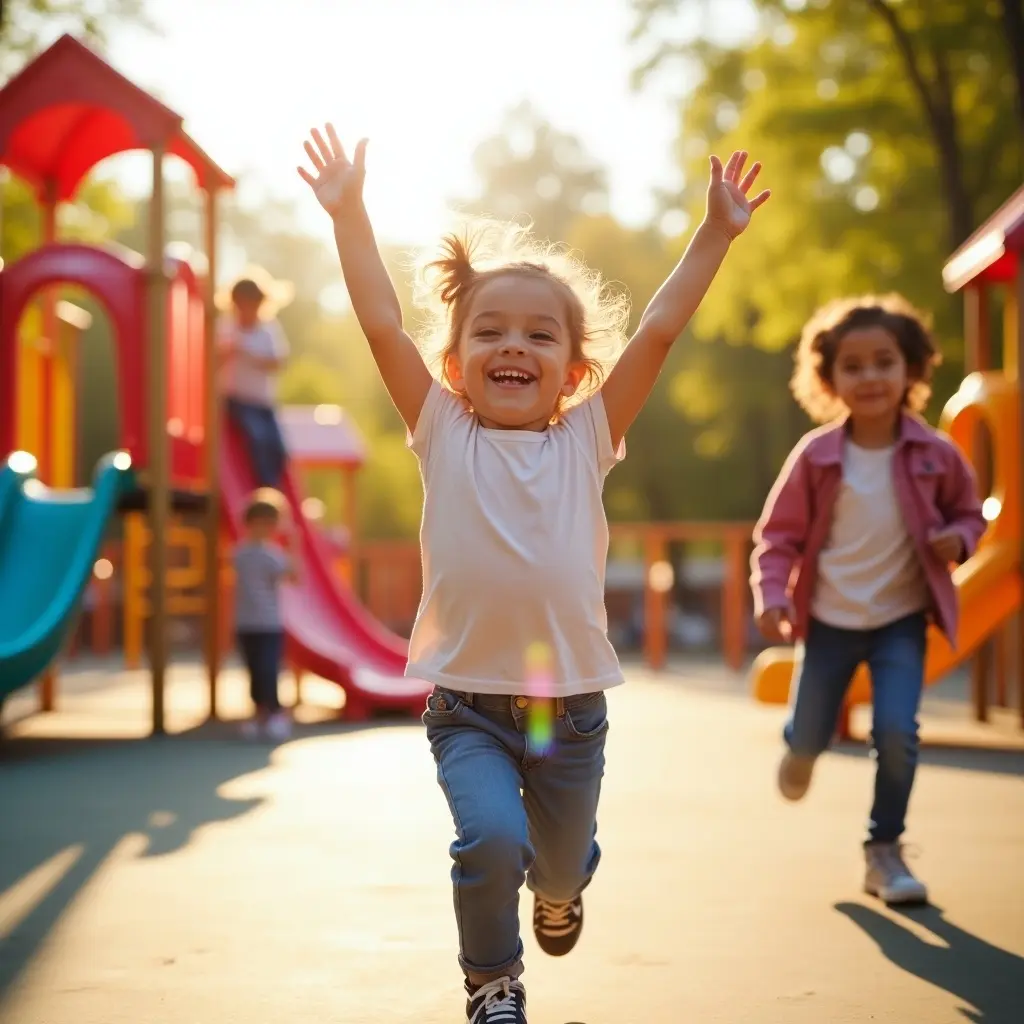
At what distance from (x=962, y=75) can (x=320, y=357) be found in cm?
3003

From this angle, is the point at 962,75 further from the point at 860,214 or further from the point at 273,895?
the point at 273,895

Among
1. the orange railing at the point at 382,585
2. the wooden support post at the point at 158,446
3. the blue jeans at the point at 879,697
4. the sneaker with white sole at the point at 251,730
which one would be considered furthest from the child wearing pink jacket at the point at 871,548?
the orange railing at the point at 382,585

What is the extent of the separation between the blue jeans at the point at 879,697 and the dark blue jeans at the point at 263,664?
498 centimetres

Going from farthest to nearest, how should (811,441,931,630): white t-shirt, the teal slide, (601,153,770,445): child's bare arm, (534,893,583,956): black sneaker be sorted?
the teal slide → (811,441,931,630): white t-shirt → (534,893,583,956): black sneaker → (601,153,770,445): child's bare arm

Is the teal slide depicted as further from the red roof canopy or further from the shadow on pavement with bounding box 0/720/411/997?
the red roof canopy

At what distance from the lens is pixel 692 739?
8930 mm

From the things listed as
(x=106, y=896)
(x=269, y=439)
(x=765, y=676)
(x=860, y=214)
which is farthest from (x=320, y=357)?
(x=106, y=896)

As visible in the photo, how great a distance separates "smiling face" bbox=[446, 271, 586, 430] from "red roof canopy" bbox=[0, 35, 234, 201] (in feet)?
22.8

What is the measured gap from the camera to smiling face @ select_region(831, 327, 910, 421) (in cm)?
489

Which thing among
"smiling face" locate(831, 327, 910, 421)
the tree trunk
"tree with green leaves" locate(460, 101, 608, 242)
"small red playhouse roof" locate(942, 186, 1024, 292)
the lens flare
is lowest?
the lens flare

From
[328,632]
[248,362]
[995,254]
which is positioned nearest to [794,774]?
[995,254]

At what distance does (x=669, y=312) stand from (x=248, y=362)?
8644mm

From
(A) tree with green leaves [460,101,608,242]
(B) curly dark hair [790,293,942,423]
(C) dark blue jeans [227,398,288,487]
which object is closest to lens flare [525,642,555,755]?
(B) curly dark hair [790,293,942,423]

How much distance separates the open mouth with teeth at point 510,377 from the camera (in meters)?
3.19
